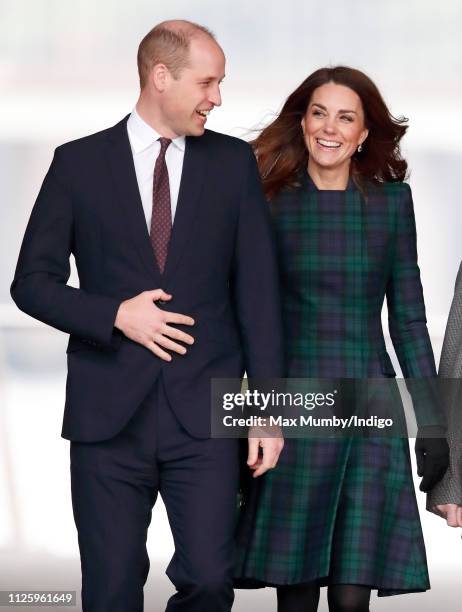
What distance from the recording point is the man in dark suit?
159 inches

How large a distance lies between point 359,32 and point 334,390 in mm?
2407

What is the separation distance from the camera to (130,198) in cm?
408

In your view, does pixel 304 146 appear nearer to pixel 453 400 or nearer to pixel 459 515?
pixel 453 400

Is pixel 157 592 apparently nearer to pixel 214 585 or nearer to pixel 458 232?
pixel 458 232

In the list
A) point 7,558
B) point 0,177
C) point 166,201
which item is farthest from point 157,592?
point 166,201

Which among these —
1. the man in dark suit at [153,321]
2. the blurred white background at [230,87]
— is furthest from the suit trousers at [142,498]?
the blurred white background at [230,87]

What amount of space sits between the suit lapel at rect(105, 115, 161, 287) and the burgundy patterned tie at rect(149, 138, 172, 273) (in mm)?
26

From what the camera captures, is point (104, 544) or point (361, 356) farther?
point (361, 356)

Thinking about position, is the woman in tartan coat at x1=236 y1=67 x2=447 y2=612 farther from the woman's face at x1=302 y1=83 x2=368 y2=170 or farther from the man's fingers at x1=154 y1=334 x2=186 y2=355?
the man's fingers at x1=154 y1=334 x2=186 y2=355

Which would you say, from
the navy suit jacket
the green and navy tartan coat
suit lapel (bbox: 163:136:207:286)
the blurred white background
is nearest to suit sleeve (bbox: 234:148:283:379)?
the navy suit jacket

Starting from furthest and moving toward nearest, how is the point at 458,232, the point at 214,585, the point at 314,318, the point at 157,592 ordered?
the point at 458,232, the point at 157,592, the point at 314,318, the point at 214,585

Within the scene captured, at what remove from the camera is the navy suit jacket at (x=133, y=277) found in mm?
4043

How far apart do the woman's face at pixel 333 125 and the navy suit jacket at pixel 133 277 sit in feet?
1.13

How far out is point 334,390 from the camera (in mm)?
4422
